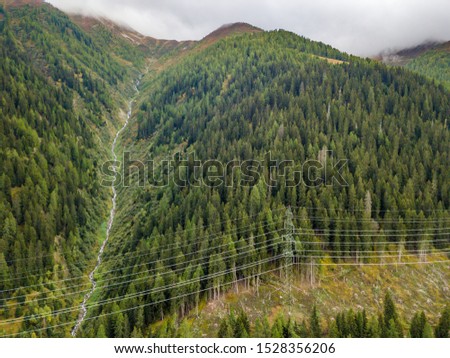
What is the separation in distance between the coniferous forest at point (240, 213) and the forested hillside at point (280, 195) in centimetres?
49

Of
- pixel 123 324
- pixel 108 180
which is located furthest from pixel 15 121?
pixel 123 324

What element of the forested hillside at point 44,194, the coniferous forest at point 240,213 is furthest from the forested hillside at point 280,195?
the forested hillside at point 44,194

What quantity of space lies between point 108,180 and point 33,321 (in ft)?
242

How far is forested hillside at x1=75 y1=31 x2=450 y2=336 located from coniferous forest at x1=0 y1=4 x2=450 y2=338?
0.49 meters

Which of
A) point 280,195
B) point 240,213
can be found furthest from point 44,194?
point 280,195

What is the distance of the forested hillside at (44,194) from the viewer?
7794 cm

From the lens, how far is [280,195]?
96.0m

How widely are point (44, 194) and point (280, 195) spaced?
66.5 m

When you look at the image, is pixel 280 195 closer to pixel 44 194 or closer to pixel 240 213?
pixel 240 213

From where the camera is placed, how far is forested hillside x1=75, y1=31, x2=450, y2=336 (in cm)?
7494

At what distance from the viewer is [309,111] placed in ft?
459

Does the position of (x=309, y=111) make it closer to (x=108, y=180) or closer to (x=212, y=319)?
(x=108, y=180)

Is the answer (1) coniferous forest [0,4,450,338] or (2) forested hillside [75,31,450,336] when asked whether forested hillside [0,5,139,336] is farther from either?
(2) forested hillside [75,31,450,336]

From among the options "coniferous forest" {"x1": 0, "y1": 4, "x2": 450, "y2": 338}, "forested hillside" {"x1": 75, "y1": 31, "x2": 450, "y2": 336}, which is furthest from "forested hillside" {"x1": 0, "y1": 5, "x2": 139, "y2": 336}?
"forested hillside" {"x1": 75, "y1": 31, "x2": 450, "y2": 336}
